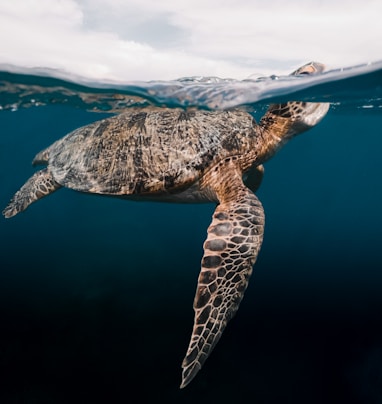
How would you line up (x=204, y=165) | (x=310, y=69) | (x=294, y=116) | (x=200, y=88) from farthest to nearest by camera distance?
(x=200, y=88), (x=310, y=69), (x=294, y=116), (x=204, y=165)

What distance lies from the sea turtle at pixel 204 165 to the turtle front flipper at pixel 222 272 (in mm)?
12

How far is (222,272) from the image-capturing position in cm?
363

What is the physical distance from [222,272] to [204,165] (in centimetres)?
204

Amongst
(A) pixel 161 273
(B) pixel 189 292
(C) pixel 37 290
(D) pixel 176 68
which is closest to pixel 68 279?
(C) pixel 37 290

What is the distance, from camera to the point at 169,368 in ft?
20.5

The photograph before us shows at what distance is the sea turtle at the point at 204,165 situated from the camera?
12.3 feet

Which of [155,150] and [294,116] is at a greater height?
[294,116]

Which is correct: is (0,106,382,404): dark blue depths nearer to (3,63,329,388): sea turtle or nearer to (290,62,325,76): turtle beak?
(3,63,329,388): sea turtle

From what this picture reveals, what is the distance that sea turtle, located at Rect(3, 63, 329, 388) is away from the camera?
374 cm

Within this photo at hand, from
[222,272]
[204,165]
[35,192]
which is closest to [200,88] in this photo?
[204,165]

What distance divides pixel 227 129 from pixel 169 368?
5.06 metres

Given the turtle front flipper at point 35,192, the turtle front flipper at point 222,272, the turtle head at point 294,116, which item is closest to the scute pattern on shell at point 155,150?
the turtle head at point 294,116

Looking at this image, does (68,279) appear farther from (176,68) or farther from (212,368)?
(176,68)

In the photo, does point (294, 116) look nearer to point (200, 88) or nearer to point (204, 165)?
point (204, 165)
